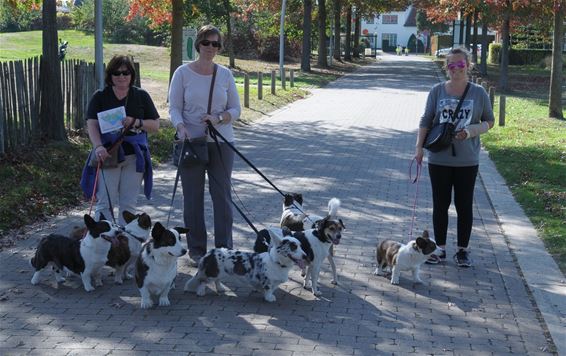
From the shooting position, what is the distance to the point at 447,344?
213 inches

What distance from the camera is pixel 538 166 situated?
13016 millimetres

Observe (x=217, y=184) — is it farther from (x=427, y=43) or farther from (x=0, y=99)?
(x=427, y=43)

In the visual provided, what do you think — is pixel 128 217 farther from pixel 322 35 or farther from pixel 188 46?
pixel 322 35

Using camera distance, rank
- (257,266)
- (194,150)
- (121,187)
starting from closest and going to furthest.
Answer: (257,266)
(194,150)
(121,187)

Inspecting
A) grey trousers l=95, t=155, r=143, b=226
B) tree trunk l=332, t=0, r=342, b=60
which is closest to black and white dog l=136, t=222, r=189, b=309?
grey trousers l=95, t=155, r=143, b=226

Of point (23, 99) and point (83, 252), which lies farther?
point (23, 99)

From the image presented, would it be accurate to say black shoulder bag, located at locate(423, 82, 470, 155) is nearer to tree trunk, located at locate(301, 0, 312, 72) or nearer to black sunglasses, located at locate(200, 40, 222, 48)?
black sunglasses, located at locate(200, 40, 222, 48)

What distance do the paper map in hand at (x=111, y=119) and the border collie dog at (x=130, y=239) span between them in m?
0.75

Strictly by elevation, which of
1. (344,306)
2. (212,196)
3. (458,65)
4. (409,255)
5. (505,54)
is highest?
(505,54)

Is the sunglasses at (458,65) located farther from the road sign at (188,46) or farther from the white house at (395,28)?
the white house at (395,28)

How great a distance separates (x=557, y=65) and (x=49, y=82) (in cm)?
1346

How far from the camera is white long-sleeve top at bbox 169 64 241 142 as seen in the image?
261 inches

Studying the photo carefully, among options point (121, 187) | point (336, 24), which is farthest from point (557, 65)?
point (336, 24)

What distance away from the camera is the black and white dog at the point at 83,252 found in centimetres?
617
